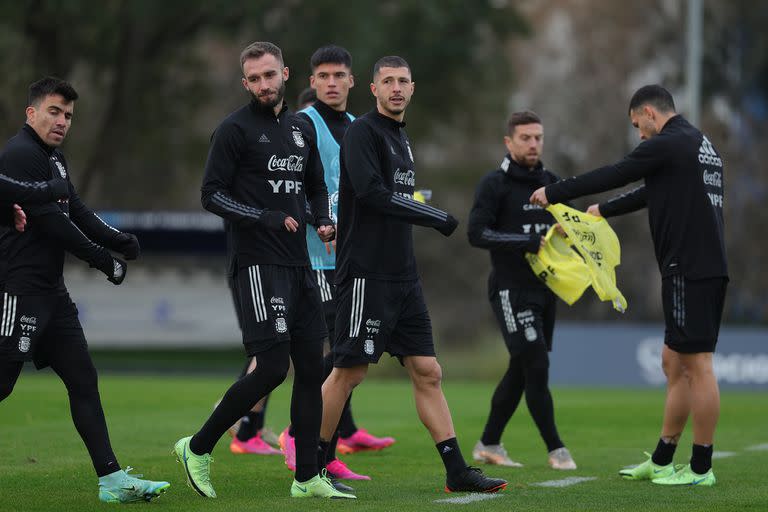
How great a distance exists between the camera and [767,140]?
30.7 metres

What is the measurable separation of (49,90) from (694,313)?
4278 millimetres

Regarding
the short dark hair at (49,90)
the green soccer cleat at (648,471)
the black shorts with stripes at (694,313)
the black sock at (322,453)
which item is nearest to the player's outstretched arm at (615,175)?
the black shorts with stripes at (694,313)

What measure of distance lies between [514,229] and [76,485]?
12.5 feet

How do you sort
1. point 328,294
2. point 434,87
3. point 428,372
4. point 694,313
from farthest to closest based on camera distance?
point 434,87
point 328,294
point 694,313
point 428,372

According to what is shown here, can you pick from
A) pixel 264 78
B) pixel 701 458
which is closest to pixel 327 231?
pixel 264 78

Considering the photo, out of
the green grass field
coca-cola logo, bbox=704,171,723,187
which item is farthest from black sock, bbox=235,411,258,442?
coca-cola logo, bbox=704,171,723,187

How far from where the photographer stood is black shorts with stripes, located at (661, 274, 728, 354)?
27.9 ft

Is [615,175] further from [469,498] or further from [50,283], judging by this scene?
[50,283]

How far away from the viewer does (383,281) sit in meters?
7.97

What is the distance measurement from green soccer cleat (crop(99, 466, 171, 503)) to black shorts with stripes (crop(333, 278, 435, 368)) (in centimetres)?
139

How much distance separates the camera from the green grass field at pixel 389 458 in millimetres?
7621

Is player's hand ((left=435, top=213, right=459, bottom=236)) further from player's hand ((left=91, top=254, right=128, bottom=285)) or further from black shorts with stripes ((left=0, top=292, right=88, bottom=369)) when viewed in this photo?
black shorts with stripes ((left=0, top=292, right=88, bottom=369))

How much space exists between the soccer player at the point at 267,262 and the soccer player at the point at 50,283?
1.68 ft

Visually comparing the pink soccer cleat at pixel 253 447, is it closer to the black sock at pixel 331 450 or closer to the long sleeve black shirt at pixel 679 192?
the black sock at pixel 331 450
